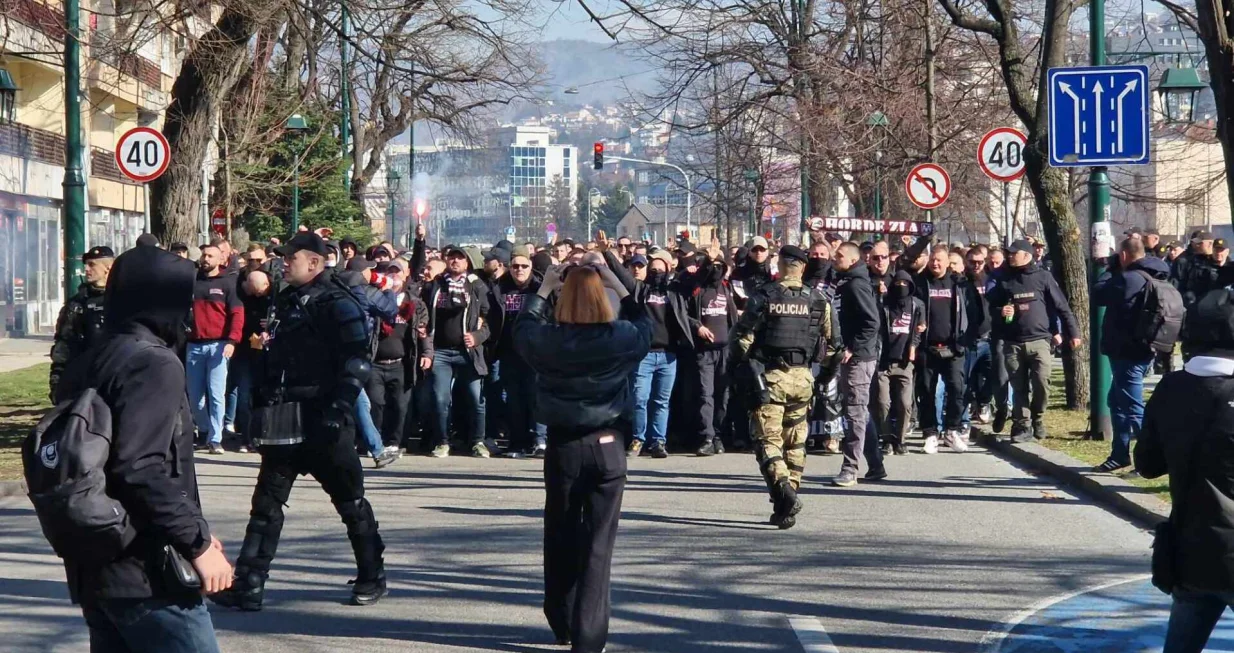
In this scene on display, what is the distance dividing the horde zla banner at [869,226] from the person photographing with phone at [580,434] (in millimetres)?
12831

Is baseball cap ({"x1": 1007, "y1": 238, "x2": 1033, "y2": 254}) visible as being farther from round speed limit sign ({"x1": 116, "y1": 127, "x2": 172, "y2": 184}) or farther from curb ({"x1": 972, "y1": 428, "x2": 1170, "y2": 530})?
round speed limit sign ({"x1": 116, "y1": 127, "x2": 172, "y2": 184})

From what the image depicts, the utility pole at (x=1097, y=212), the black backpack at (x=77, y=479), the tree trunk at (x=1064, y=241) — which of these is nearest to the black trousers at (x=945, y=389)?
the utility pole at (x=1097, y=212)

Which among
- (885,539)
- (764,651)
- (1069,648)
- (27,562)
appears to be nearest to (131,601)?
(764,651)

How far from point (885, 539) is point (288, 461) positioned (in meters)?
4.04

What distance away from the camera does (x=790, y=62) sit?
2994 cm

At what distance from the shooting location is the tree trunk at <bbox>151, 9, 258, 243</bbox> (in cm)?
1777

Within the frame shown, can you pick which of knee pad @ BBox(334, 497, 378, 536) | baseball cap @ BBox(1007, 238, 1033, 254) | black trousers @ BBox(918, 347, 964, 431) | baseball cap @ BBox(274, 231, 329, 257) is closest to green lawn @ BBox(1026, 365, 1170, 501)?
black trousers @ BBox(918, 347, 964, 431)

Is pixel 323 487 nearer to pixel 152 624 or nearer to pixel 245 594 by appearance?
pixel 245 594

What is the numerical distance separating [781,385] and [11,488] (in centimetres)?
601

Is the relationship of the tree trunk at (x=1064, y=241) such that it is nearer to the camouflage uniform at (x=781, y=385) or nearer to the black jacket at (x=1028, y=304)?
the black jacket at (x=1028, y=304)

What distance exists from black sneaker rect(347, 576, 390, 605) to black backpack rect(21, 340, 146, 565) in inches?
149

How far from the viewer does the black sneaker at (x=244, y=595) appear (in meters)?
7.68

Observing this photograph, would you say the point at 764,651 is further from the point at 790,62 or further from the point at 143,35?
the point at 790,62

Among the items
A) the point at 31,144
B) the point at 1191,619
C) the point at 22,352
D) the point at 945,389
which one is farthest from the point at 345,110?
the point at 1191,619
